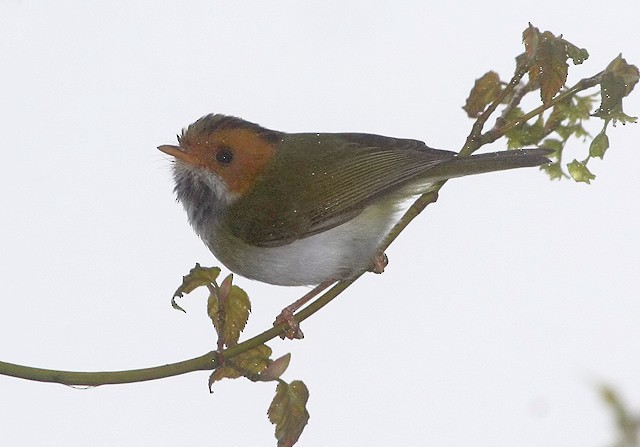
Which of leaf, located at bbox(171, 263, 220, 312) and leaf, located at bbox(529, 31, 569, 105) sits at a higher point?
leaf, located at bbox(529, 31, 569, 105)

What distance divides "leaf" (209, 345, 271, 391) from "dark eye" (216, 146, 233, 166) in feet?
2.38

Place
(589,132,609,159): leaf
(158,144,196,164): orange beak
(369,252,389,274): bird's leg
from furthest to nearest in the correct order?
(369,252,389,274): bird's leg, (158,144,196,164): orange beak, (589,132,609,159): leaf

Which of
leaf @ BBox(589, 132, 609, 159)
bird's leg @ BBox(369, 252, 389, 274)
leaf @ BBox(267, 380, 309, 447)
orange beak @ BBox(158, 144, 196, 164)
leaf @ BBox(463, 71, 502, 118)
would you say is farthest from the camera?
bird's leg @ BBox(369, 252, 389, 274)

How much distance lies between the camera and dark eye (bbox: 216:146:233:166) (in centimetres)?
220

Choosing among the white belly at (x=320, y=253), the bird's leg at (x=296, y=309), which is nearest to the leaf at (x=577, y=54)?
the white belly at (x=320, y=253)

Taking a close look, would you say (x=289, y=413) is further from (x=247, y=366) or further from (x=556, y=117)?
(x=556, y=117)

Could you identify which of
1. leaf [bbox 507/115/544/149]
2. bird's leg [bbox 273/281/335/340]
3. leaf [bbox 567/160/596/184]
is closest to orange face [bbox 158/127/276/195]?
bird's leg [bbox 273/281/335/340]

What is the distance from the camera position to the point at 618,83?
161cm

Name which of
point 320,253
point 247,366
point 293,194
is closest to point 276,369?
point 247,366

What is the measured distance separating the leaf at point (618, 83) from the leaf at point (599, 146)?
0.09m

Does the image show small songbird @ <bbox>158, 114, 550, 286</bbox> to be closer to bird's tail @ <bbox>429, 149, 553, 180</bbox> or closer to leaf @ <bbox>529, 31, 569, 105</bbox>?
bird's tail @ <bbox>429, 149, 553, 180</bbox>

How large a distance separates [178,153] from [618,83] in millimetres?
1094

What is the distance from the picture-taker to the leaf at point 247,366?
5.10 ft

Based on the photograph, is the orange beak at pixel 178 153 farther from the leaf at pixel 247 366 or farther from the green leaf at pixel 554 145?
the green leaf at pixel 554 145
